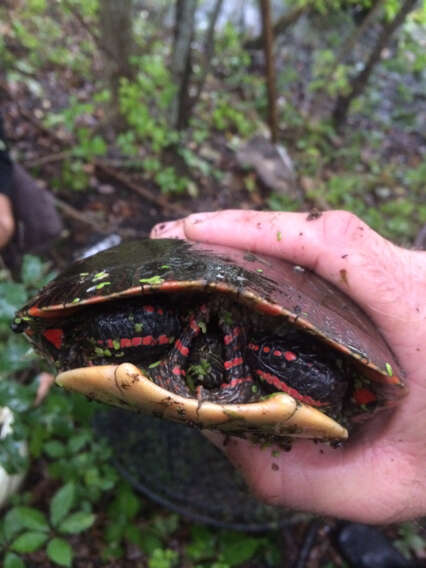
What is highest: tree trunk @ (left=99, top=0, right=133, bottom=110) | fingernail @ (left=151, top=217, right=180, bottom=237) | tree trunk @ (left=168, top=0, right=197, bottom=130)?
tree trunk @ (left=99, top=0, right=133, bottom=110)

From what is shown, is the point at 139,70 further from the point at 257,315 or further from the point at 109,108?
the point at 257,315

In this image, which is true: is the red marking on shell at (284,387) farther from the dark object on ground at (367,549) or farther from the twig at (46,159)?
the twig at (46,159)

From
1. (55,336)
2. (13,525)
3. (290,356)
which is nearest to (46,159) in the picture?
(55,336)

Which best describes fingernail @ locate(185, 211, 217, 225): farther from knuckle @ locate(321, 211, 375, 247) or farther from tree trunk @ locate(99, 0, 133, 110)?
tree trunk @ locate(99, 0, 133, 110)

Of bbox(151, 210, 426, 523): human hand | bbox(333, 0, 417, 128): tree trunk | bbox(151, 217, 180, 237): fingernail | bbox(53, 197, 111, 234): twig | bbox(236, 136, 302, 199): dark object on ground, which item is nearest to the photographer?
bbox(151, 210, 426, 523): human hand

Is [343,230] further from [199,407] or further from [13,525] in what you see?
[13,525]

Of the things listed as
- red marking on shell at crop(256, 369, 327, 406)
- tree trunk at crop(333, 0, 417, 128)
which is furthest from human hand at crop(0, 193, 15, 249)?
tree trunk at crop(333, 0, 417, 128)

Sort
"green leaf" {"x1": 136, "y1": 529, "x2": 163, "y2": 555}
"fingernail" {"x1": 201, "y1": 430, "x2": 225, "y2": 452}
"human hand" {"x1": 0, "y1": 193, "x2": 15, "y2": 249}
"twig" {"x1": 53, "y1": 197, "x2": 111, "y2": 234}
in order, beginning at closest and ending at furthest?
"fingernail" {"x1": 201, "y1": 430, "x2": 225, "y2": 452} < "green leaf" {"x1": 136, "y1": 529, "x2": 163, "y2": 555} < "human hand" {"x1": 0, "y1": 193, "x2": 15, "y2": 249} < "twig" {"x1": 53, "y1": 197, "x2": 111, "y2": 234}
